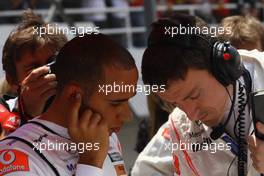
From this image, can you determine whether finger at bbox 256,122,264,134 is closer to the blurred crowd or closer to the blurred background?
the blurred background

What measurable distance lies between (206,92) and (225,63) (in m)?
0.10

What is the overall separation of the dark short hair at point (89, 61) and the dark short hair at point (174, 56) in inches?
7.2

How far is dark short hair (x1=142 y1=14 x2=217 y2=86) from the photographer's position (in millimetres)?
1533

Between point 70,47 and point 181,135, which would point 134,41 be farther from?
point 70,47

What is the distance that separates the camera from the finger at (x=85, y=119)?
1280mm

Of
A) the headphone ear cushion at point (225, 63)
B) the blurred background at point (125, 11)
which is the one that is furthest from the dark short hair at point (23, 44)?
the blurred background at point (125, 11)

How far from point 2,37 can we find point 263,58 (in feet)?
4.02

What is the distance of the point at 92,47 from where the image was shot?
4.43 ft

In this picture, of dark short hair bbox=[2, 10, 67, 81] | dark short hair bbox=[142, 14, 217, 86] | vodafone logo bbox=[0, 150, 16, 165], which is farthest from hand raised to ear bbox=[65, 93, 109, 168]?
dark short hair bbox=[2, 10, 67, 81]

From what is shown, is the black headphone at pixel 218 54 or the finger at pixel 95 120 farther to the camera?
the black headphone at pixel 218 54

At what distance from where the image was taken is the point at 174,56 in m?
1.53

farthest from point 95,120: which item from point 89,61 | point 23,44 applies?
point 23,44

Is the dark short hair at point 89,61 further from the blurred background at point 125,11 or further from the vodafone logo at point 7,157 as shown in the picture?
the blurred background at point 125,11

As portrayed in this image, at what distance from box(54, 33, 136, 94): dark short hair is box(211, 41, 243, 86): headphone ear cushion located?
10.4 inches
